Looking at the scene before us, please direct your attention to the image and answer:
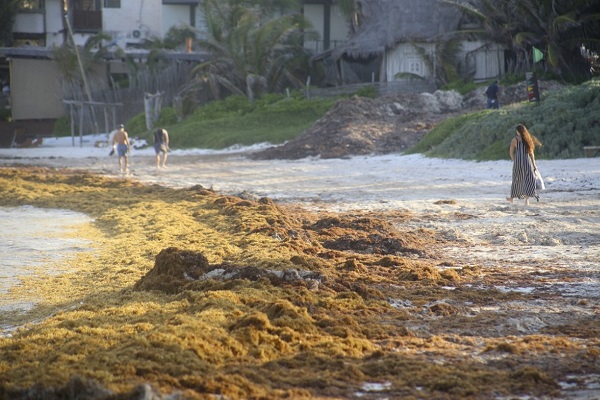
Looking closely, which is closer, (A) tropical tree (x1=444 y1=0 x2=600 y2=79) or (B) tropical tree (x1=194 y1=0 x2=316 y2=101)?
(A) tropical tree (x1=444 y1=0 x2=600 y2=79)

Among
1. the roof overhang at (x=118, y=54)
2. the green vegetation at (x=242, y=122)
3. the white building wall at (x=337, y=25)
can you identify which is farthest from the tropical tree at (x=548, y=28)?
the roof overhang at (x=118, y=54)

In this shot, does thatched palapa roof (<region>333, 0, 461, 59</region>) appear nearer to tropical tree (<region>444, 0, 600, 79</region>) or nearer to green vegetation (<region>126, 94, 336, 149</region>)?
tropical tree (<region>444, 0, 600, 79</region>)

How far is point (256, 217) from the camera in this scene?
47.3 feet

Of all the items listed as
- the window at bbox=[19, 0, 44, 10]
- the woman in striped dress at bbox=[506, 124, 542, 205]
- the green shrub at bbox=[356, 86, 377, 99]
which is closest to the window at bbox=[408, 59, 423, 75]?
the green shrub at bbox=[356, 86, 377, 99]

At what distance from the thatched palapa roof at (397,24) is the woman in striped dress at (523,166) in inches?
795

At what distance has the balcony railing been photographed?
45.8 meters

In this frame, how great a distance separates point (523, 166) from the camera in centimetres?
1515

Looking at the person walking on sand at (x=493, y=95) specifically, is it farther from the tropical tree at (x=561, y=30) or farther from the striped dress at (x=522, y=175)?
the striped dress at (x=522, y=175)

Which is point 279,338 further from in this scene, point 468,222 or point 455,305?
point 468,222

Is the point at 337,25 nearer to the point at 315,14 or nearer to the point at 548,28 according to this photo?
the point at 315,14

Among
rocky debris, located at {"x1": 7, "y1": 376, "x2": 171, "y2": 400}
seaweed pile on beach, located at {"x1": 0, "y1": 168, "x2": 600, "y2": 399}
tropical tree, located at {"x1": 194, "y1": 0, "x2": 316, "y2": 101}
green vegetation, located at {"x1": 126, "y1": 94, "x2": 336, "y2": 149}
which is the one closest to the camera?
rocky debris, located at {"x1": 7, "y1": 376, "x2": 171, "y2": 400}

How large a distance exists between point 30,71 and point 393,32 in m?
16.5

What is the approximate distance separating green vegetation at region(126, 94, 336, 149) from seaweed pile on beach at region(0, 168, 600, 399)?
750 inches

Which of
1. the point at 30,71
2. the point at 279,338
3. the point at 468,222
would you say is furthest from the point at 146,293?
the point at 30,71
